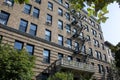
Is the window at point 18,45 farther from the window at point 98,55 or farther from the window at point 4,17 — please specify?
the window at point 98,55

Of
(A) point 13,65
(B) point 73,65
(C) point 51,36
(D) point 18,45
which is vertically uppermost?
(C) point 51,36

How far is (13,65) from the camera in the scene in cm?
1362

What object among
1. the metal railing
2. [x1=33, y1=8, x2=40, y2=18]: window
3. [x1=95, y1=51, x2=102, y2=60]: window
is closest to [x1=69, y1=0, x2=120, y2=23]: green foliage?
the metal railing

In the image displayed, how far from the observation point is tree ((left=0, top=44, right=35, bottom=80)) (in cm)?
1322

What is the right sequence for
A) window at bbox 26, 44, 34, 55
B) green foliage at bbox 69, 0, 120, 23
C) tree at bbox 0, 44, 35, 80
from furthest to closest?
window at bbox 26, 44, 34, 55 → tree at bbox 0, 44, 35, 80 → green foliage at bbox 69, 0, 120, 23

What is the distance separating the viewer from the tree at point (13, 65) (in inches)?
520

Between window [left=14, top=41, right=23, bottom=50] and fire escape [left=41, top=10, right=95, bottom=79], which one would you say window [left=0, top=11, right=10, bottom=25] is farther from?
fire escape [left=41, top=10, right=95, bottom=79]

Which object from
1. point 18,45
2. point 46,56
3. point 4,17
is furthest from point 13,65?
point 46,56

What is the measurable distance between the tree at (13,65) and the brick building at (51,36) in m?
5.15

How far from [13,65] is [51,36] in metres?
12.2

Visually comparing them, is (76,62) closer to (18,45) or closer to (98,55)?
(18,45)

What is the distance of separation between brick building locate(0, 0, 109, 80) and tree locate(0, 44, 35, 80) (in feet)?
16.9

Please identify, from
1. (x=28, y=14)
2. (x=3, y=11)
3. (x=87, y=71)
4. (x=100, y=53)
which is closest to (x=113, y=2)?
(x=3, y=11)

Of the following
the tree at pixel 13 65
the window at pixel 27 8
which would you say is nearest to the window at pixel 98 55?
the window at pixel 27 8
